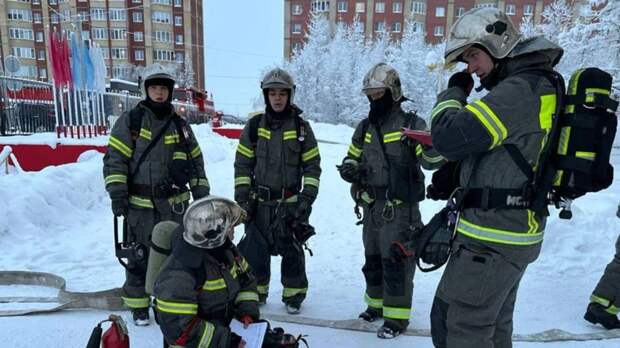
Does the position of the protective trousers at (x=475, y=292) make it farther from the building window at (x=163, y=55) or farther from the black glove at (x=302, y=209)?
the building window at (x=163, y=55)

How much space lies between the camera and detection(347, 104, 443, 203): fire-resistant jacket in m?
3.18

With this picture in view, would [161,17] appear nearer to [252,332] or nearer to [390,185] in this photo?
[390,185]

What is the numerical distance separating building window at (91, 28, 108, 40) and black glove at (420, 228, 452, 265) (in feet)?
204

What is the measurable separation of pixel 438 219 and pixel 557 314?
215cm

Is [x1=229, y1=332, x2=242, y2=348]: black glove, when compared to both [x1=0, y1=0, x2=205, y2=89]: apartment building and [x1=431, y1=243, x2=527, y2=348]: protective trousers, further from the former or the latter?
[x1=0, y1=0, x2=205, y2=89]: apartment building

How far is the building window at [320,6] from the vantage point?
55.1 metres

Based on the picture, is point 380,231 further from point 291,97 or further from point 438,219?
point 291,97

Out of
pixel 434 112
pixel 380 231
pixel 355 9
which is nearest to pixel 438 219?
pixel 434 112

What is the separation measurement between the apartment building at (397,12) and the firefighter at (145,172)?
54166mm

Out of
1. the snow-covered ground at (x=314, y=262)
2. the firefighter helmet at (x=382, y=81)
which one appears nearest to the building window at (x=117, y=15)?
the snow-covered ground at (x=314, y=262)

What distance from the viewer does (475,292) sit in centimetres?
196

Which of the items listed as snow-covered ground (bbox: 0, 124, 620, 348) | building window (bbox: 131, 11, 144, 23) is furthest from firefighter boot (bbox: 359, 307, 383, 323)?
building window (bbox: 131, 11, 144, 23)

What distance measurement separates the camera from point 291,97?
12.2 ft

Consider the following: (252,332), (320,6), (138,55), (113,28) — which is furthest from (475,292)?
(113,28)
